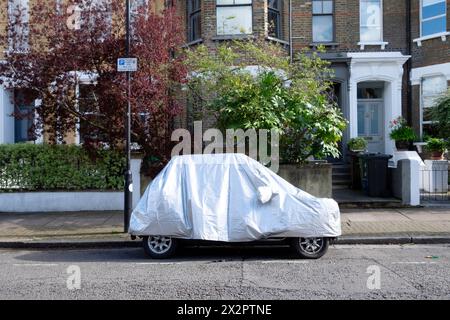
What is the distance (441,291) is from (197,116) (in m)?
8.34

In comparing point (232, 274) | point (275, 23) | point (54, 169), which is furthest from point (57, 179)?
point (275, 23)

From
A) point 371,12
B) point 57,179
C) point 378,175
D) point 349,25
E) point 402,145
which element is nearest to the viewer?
point 57,179

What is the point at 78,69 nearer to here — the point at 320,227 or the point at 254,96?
the point at 254,96

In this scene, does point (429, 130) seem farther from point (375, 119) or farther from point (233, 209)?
point (233, 209)

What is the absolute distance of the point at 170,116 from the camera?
479 inches

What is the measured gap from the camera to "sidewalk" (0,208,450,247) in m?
9.80

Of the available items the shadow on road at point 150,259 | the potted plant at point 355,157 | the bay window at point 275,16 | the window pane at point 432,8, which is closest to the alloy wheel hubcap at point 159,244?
the shadow on road at point 150,259

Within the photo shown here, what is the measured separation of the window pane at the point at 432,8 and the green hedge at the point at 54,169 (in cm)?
1200

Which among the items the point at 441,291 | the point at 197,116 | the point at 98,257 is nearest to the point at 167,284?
the point at 98,257

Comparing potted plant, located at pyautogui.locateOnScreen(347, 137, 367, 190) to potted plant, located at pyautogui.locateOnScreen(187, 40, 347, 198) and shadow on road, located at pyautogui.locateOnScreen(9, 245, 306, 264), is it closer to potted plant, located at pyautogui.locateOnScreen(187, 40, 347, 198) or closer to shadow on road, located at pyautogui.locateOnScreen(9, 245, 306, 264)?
potted plant, located at pyautogui.locateOnScreen(187, 40, 347, 198)

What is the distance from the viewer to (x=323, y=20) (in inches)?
698

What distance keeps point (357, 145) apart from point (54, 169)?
9.55 metres

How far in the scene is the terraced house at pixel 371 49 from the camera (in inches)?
672

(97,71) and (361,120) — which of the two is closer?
(97,71)
